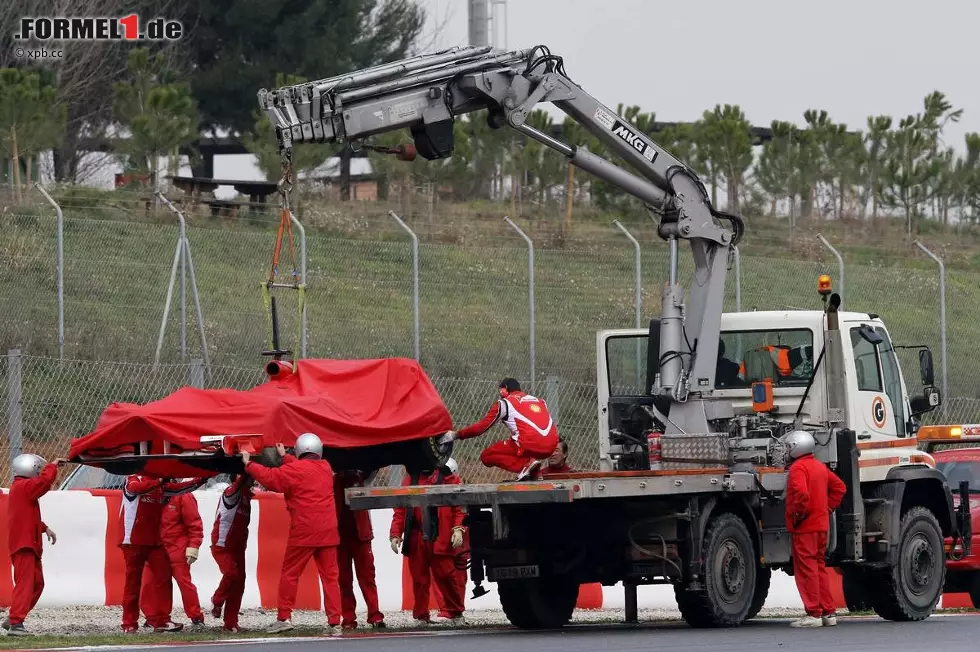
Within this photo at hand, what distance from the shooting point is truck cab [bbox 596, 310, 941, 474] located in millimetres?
15602

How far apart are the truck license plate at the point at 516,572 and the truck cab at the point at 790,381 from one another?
72.0 inches

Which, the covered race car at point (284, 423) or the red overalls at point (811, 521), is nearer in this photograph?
the covered race car at point (284, 423)

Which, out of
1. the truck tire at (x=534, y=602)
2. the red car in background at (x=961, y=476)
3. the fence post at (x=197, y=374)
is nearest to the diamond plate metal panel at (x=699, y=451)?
the truck tire at (x=534, y=602)

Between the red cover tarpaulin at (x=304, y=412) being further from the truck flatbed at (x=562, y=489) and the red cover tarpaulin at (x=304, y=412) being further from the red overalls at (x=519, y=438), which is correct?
the truck flatbed at (x=562, y=489)

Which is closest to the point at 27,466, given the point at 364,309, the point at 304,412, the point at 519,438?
Answer: the point at 304,412

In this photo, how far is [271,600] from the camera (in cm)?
1675

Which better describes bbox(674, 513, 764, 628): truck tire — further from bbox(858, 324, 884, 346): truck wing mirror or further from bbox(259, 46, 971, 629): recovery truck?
bbox(858, 324, 884, 346): truck wing mirror

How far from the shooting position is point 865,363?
15.9 meters

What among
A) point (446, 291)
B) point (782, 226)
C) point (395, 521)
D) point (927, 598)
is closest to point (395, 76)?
point (395, 521)

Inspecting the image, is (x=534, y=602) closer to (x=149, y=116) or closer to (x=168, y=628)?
(x=168, y=628)

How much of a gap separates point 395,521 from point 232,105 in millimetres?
29595

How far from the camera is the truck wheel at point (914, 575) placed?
15586mm

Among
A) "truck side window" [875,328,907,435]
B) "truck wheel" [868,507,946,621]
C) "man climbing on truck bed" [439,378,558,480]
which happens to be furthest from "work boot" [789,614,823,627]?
"man climbing on truck bed" [439,378,558,480]

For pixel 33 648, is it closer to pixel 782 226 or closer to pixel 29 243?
pixel 29 243
